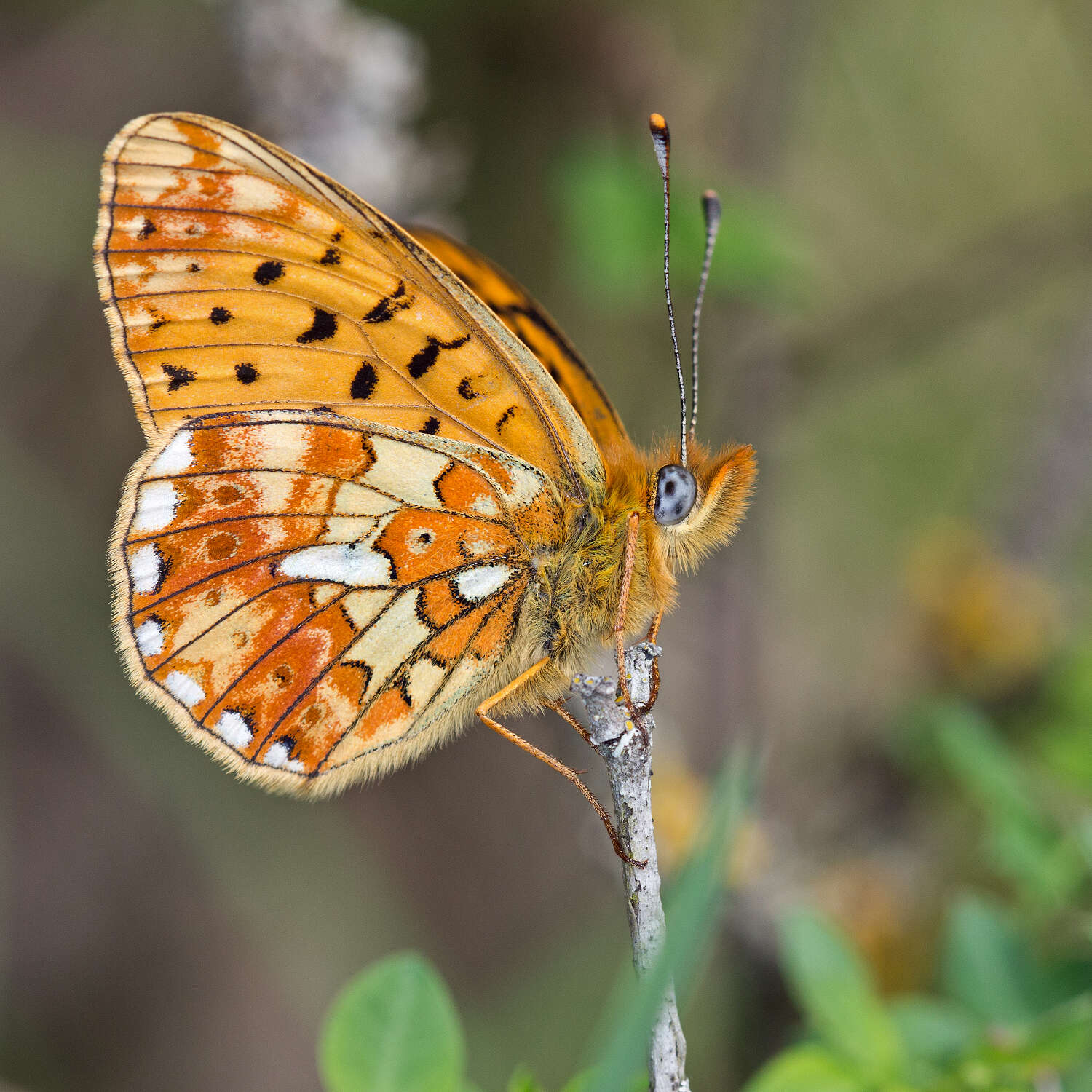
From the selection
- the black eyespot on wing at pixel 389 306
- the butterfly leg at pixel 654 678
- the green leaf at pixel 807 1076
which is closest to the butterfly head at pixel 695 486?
the butterfly leg at pixel 654 678

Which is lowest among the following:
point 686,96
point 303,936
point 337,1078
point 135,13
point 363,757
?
point 303,936

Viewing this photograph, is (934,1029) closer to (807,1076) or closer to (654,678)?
(807,1076)

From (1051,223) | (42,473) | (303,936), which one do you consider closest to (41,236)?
(42,473)

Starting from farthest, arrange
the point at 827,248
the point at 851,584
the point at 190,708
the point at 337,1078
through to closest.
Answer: the point at 851,584 < the point at 827,248 < the point at 190,708 < the point at 337,1078

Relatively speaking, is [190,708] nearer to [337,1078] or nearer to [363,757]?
[363,757]

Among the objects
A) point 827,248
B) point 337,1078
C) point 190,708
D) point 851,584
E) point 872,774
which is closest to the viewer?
point 337,1078

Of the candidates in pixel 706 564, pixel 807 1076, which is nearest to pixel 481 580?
pixel 807 1076

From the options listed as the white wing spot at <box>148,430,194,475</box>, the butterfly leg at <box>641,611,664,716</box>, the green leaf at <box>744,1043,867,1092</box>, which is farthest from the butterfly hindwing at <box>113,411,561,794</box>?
the green leaf at <box>744,1043,867,1092</box>

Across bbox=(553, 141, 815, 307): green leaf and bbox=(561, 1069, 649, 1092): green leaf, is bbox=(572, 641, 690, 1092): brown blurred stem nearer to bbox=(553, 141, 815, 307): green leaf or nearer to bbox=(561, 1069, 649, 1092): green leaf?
bbox=(561, 1069, 649, 1092): green leaf

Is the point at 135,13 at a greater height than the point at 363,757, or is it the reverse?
the point at 135,13
